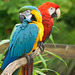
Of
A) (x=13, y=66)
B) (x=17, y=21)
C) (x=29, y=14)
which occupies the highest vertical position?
(x=29, y=14)

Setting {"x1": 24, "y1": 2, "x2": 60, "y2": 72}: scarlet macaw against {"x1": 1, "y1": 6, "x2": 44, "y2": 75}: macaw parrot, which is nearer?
{"x1": 1, "y1": 6, "x2": 44, "y2": 75}: macaw parrot

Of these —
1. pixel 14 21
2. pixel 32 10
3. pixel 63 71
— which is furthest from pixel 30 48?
pixel 14 21

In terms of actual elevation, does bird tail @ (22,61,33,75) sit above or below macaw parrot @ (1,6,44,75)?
below

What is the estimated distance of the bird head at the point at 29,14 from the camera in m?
0.91

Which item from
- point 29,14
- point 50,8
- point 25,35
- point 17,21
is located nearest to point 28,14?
point 29,14

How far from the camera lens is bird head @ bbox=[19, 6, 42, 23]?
2.99ft

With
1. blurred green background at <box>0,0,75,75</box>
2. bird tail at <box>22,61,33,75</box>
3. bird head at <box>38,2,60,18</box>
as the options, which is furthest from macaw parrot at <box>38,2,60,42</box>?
bird tail at <box>22,61,33,75</box>

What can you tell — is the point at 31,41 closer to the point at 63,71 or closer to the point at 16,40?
the point at 16,40

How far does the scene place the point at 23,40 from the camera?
0.89 meters

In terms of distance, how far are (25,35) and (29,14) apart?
12 centimetres

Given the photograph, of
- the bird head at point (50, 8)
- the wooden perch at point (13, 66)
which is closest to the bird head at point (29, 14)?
the wooden perch at point (13, 66)

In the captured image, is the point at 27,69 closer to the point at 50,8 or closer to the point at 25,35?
the point at 25,35

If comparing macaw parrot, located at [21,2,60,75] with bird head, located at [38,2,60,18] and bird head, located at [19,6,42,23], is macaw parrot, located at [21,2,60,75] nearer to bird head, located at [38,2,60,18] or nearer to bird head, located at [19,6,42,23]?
bird head, located at [38,2,60,18]

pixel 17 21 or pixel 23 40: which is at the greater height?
pixel 23 40
